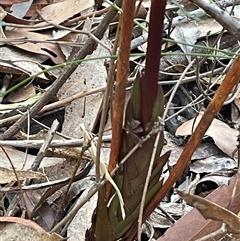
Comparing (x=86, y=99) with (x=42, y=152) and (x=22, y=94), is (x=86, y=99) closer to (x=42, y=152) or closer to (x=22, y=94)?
(x=22, y=94)

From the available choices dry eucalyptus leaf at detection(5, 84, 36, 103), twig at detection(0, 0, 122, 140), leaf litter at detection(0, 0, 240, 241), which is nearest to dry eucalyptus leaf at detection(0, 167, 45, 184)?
leaf litter at detection(0, 0, 240, 241)

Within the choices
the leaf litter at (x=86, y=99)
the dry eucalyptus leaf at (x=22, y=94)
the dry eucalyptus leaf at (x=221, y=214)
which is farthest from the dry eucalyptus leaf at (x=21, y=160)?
the dry eucalyptus leaf at (x=221, y=214)

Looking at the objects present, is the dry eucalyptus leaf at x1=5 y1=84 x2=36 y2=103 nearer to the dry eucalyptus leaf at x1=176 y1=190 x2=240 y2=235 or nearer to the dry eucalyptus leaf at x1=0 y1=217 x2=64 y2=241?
the dry eucalyptus leaf at x1=0 y1=217 x2=64 y2=241

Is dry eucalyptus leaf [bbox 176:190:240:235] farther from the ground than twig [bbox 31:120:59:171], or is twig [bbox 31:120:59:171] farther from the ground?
dry eucalyptus leaf [bbox 176:190:240:235]

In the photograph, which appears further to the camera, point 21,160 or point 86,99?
point 86,99

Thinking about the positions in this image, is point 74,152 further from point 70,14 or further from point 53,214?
point 70,14

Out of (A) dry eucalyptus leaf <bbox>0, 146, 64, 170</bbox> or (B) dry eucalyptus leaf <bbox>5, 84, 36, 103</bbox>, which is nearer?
(A) dry eucalyptus leaf <bbox>0, 146, 64, 170</bbox>

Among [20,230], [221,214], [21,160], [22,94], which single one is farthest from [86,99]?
[221,214]

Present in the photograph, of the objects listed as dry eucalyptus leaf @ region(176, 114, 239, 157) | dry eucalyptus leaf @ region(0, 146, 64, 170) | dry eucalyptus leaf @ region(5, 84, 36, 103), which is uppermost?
dry eucalyptus leaf @ region(5, 84, 36, 103)

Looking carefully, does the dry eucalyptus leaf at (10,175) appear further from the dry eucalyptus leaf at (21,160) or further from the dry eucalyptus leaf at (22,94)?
the dry eucalyptus leaf at (22,94)
